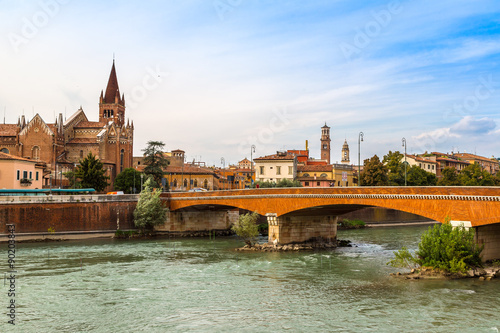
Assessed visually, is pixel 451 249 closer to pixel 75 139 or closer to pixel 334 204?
pixel 334 204

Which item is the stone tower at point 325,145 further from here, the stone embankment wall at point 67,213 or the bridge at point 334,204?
the stone embankment wall at point 67,213

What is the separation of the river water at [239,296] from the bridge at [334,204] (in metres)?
3.50

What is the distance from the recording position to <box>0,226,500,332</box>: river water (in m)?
19.5

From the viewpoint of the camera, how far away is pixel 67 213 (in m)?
51.1

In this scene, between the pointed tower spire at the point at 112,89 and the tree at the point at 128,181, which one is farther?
the pointed tower spire at the point at 112,89

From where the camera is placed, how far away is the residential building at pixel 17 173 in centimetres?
5531

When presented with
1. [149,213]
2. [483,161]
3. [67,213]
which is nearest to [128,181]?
[149,213]

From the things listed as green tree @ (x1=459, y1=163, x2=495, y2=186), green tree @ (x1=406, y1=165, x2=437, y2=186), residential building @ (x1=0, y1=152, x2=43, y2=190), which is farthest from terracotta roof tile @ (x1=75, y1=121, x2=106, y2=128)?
green tree @ (x1=459, y1=163, x2=495, y2=186)

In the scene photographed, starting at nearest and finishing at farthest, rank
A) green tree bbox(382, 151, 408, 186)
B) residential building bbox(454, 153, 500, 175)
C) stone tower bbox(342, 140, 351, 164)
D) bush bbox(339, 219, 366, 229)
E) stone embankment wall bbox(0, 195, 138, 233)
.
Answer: stone embankment wall bbox(0, 195, 138, 233) < bush bbox(339, 219, 366, 229) < green tree bbox(382, 151, 408, 186) < residential building bbox(454, 153, 500, 175) < stone tower bbox(342, 140, 351, 164)

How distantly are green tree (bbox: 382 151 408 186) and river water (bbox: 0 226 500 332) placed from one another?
43.8m

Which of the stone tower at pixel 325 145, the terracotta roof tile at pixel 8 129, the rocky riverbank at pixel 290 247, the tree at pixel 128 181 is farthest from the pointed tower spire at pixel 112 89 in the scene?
the rocky riverbank at pixel 290 247

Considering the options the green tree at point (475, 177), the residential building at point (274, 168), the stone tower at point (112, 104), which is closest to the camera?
the residential building at point (274, 168)

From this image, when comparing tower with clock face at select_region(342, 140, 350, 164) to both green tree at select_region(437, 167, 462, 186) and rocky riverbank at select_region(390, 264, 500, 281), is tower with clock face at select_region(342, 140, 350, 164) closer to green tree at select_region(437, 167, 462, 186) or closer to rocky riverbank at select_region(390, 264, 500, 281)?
green tree at select_region(437, 167, 462, 186)

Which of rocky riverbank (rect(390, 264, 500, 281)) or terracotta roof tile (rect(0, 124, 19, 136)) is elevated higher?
terracotta roof tile (rect(0, 124, 19, 136))
